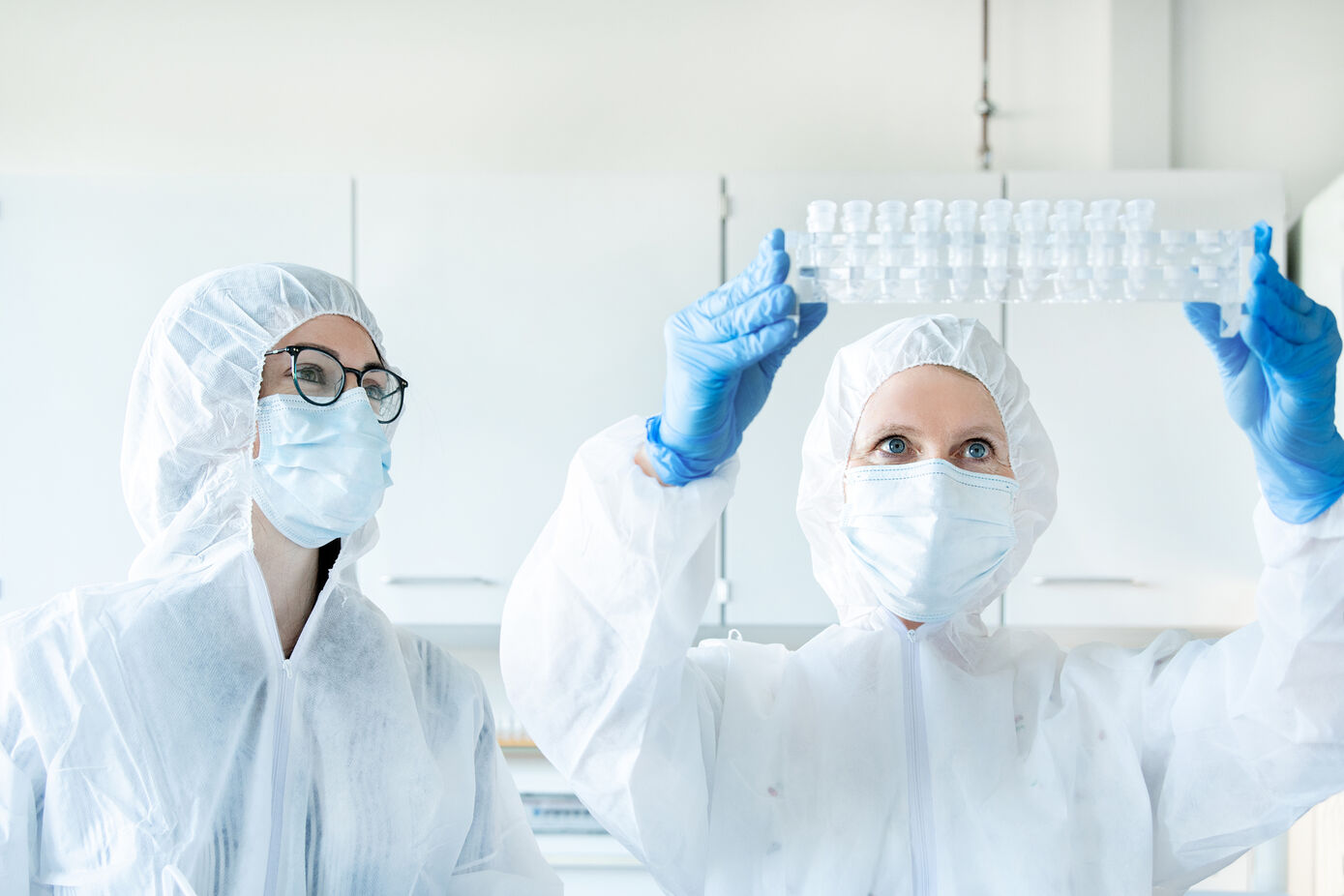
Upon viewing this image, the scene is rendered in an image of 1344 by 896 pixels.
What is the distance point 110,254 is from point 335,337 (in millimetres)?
1448

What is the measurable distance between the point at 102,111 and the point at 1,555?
3.75 feet

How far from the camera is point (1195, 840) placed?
1134 mm

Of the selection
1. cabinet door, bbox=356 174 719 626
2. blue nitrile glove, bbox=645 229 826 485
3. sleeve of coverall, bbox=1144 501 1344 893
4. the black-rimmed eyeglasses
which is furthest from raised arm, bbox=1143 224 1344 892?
cabinet door, bbox=356 174 719 626

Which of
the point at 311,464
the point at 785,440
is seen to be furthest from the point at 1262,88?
the point at 311,464

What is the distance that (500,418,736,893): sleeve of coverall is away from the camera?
1.02 meters

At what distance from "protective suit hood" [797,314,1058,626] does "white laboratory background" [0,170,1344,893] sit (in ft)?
3.20

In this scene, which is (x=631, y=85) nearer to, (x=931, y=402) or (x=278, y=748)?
(x=931, y=402)

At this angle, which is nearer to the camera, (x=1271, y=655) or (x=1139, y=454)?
(x=1271, y=655)

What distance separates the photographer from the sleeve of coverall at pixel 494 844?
1.20 meters

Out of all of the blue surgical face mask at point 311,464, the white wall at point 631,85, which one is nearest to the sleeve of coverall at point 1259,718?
the blue surgical face mask at point 311,464

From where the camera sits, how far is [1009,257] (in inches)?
41.4

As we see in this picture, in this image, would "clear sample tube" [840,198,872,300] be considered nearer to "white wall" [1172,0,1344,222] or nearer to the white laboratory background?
the white laboratory background

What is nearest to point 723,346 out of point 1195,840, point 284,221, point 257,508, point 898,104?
point 257,508

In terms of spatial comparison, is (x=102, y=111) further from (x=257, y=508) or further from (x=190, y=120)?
(x=257, y=508)
